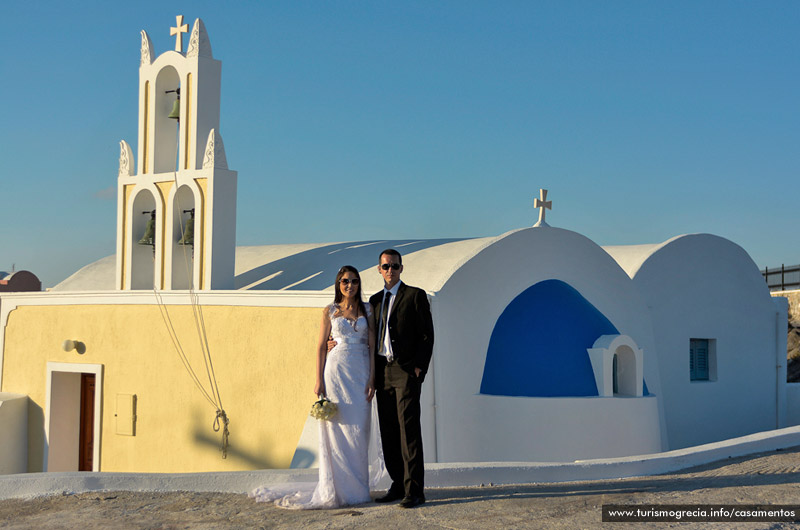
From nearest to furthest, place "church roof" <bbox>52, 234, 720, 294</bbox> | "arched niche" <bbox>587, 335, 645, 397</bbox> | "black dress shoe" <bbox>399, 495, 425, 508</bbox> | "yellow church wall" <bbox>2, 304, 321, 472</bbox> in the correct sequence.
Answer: "black dress shoe" <bbox>399, 495, 425, 508</bbox> → "yellow church wall" <bbox>2, 304, 321, 472</bbox> → "arched niche" <bbox>587, 335, 645, 397</bbox> → "church roof" <bbox>52, 234, 720, 294</bbox>

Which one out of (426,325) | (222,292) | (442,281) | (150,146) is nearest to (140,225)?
(150,146)

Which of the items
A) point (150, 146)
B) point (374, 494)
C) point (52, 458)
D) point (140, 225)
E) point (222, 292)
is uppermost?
point (150, 146)

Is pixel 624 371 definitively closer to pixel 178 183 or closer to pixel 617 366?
pixel 617 366

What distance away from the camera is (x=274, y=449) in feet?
31.9

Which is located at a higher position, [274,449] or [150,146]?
[150,146]

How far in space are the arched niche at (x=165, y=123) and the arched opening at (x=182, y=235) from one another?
77cm

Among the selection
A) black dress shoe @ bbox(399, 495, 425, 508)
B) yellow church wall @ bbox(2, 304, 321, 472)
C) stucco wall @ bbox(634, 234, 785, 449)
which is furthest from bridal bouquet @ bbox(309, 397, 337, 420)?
stucco wall @ bbox(634, 234, 785, 449)

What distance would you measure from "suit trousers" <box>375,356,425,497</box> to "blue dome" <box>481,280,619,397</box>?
4153 mm

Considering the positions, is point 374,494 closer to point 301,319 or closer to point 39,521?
point 39,521

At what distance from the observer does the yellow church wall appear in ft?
31.9

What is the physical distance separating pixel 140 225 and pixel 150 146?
4.05ft

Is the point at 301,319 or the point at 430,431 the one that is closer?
the point at 430,431

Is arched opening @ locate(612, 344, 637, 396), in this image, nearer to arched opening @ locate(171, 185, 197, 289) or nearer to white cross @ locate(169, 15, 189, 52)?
arched opening @ locate(171, 185, 197, 289)

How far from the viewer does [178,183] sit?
12.2 m
